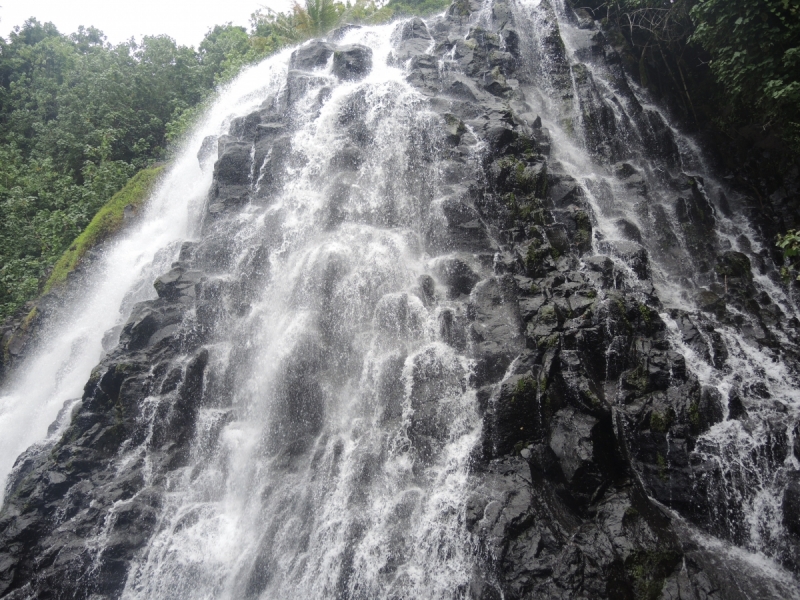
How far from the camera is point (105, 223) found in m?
18.8

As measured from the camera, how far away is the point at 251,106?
67.5 ft

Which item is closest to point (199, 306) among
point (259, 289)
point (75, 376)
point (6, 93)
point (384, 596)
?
point (259, 289)

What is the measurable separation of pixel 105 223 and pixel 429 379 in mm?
15228

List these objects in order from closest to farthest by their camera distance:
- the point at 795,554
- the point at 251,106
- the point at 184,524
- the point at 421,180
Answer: the point at 795,554
the point at 184,524
the point at 421,180
the point at 251,106

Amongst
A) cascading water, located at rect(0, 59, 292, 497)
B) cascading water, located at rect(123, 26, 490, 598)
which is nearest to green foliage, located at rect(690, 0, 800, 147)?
cascading water, located at rect(123, 26, 490, 598)

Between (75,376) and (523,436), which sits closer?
(523,436)

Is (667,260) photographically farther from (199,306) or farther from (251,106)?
(251,106)

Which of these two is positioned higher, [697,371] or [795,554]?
[697,371]

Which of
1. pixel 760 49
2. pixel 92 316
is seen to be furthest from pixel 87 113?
pixel 760 49

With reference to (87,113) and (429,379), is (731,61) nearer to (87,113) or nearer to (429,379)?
(429,379)

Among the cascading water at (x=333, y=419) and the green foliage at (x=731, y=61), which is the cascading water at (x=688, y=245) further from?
the cascading water at (x=333, y=419)

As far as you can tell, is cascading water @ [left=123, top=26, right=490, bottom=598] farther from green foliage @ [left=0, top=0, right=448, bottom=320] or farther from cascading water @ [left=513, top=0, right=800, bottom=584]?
green foliage @ [left=0, top=0, right=448, bottom=320]

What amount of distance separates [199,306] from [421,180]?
713 cm

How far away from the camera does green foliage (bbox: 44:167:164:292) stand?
18.1 meters
